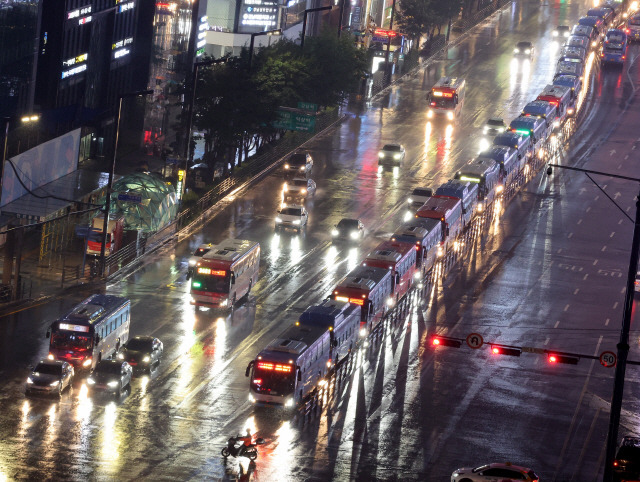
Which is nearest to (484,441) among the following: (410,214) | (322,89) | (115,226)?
(115,226)

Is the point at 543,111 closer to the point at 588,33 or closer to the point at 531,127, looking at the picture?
the point at 531,127

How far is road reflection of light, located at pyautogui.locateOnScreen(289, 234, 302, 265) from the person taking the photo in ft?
297

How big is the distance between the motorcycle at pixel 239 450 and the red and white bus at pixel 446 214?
38020mm

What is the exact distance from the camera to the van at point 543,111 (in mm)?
126438

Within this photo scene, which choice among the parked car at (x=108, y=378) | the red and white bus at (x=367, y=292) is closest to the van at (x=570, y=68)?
the red and white bus at (x=367, y=292)

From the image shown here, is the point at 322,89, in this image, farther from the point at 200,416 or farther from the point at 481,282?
the point at 200,416

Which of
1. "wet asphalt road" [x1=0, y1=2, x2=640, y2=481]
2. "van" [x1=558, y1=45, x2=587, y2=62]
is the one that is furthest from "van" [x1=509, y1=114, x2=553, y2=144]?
"van" [x1=558, y1=45, x2=587, y2=62]

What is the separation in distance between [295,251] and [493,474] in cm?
4106

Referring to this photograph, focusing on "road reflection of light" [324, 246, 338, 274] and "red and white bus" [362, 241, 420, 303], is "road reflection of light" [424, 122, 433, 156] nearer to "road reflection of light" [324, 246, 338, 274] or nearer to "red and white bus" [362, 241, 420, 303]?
"road reflection of light" [324, 246, 338, 274]

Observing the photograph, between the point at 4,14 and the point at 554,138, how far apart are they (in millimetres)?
58287

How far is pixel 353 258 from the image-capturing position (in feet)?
300

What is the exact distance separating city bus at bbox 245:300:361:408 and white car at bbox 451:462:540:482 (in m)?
13.0

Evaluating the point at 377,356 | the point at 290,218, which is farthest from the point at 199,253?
the point at 377,356

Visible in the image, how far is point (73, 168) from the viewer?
Answer: 9988 cm
